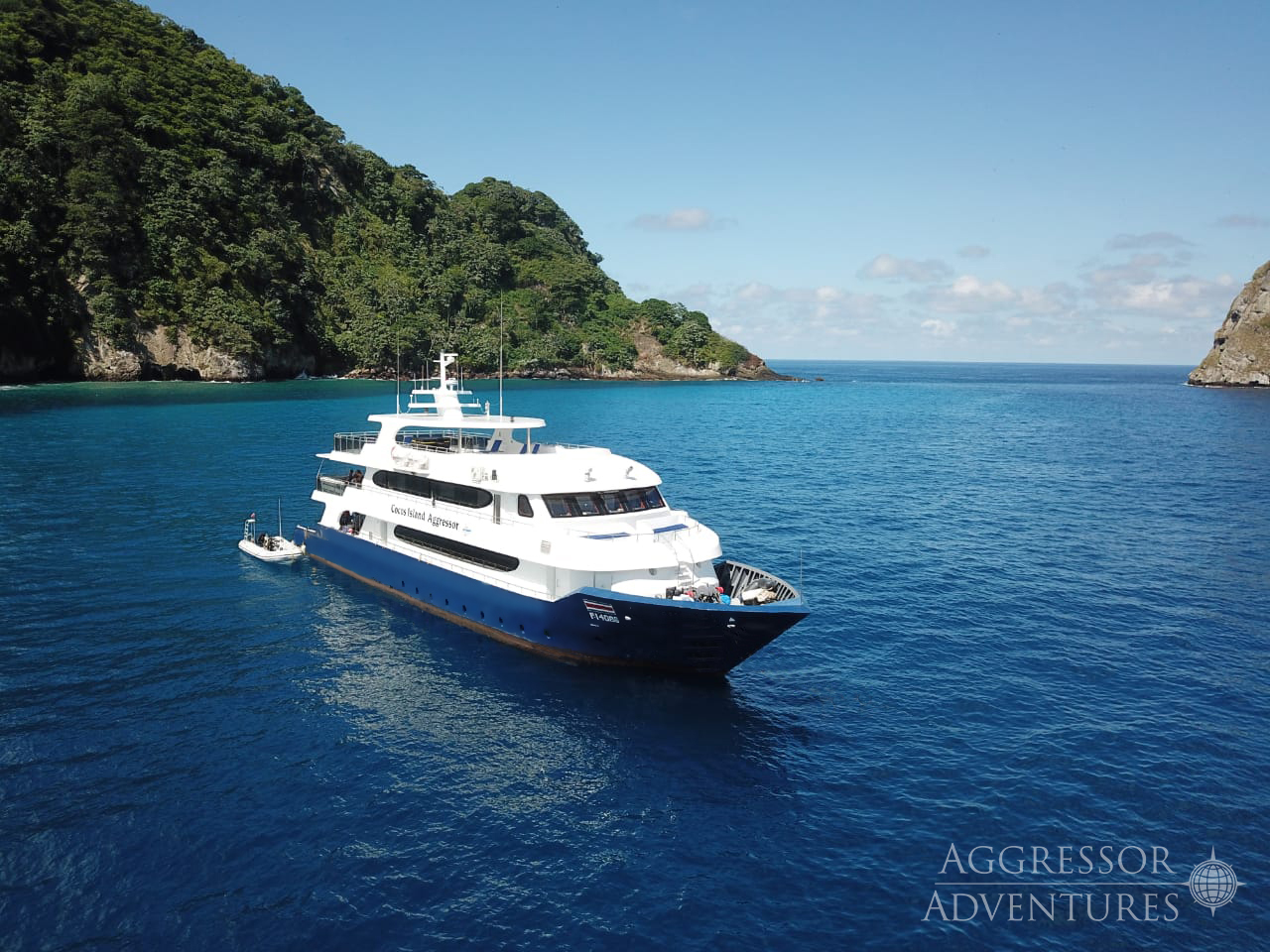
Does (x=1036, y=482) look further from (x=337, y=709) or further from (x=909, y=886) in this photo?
(x=337, y=709)

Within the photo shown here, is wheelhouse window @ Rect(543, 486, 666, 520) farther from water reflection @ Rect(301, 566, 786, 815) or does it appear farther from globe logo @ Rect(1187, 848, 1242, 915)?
globe logo @ Rect(1187, 848, 1242, 915)

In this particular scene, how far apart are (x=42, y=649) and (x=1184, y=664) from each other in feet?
139

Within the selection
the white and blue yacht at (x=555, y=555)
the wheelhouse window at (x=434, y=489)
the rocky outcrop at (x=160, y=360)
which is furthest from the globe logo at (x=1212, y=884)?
the rocky outcrop at (x=160, y=360)

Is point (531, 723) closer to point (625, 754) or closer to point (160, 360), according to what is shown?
point (625, 754)

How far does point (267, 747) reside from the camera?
70.0ft

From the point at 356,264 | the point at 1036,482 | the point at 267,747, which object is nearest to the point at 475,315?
the point at 356,264

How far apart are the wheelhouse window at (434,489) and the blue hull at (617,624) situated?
3036 millimetres

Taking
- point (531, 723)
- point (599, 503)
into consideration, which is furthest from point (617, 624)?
point (599, 503)

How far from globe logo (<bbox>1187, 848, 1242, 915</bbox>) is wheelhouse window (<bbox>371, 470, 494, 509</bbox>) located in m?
24.1

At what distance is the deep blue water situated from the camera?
15844 millimetres

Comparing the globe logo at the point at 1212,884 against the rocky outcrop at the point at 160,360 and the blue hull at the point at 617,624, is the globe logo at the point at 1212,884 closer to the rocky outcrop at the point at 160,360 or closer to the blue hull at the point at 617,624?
the blue hull at the point at 617,624

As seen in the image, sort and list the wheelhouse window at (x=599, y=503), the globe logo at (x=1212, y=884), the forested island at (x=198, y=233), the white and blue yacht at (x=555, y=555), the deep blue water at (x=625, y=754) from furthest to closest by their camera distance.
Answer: the forested island at (x=198, y=233) < the wheelhouse window at (x=599, y=503) < the white and blue yacht at (x=555, y=555) < the globe logo at (x=1212, y=884) < the deep blue water at (x=625, y=754)

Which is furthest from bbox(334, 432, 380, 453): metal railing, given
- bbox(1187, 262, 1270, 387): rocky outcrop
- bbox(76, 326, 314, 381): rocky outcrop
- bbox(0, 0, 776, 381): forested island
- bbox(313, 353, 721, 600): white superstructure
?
bbox(1187, 262, 1270, 387): rocky outcrop

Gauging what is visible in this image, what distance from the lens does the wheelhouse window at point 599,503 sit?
28.1m
